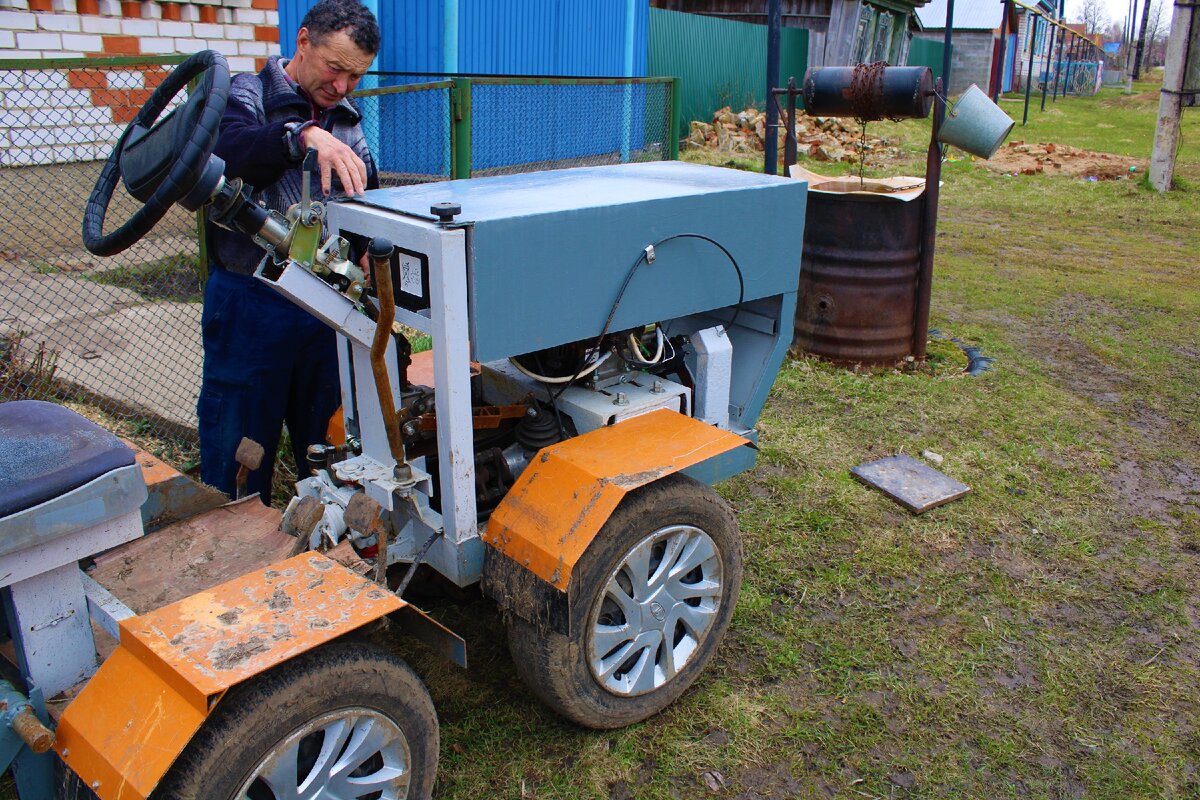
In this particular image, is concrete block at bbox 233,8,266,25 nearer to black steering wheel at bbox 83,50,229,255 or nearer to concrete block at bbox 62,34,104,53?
concrete block at bbox 62,34,104,53

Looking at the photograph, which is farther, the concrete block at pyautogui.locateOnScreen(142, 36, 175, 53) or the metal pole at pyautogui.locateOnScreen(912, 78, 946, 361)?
the concrete block at pyautogui.locateOnScreen(142, 36, 175, 53)

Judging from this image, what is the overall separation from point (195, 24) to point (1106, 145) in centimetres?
2103

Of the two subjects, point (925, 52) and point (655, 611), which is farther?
point (925, 52)

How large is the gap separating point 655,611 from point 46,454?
166cm

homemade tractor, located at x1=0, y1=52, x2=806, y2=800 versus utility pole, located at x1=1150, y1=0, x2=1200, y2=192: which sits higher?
utility pole, located at x1=1150, y1=0, x2=1200, y2=192

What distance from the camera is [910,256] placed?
603 centimetres

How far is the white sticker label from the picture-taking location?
239cm

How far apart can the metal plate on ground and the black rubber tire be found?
288cm

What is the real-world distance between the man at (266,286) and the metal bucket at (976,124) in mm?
3632

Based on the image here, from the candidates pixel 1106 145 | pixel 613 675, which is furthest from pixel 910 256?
pixel 1106 145

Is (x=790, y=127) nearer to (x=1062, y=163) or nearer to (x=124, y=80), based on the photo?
(x=124, y=80)

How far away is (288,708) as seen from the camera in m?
1.95

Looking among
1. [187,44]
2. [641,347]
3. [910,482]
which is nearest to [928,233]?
[910,482]

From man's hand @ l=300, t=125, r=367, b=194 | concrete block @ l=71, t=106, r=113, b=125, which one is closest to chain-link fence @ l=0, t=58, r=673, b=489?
concrete block @ l=71, t=106, r=113, b=125
